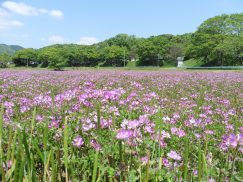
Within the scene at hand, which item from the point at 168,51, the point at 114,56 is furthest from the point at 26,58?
the point at 168,51

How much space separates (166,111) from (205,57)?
91.8m

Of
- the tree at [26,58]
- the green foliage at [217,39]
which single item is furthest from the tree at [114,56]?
the tree at [26,58]

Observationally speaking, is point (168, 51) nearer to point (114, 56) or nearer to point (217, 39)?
point (114, 56)

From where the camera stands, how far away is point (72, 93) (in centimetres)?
384

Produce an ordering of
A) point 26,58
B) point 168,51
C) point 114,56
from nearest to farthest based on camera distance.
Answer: point 168,51 < point 114,56 < point 26,58

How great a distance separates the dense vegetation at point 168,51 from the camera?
270 ft

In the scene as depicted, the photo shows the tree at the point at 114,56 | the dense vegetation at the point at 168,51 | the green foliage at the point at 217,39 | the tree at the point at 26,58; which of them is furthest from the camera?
the tree at the point at 26,58

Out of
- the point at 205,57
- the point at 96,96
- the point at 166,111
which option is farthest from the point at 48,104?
the point at 205,57

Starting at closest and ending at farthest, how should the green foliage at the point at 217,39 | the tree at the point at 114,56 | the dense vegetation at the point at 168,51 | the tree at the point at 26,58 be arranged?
the dense vegetation at the point at 168,51, the green foliage at the point at 217,39, the tree at the point at 114,56, the tree at the point at 26,58

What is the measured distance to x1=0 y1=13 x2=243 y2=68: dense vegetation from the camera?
270ft

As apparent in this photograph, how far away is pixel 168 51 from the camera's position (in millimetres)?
122938

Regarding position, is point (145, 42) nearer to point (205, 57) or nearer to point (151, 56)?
point (151, 56)

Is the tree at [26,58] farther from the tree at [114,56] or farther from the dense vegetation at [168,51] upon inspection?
the tree at [114,56]

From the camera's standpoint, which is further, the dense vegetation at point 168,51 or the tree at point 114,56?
the tree at point 114,56
